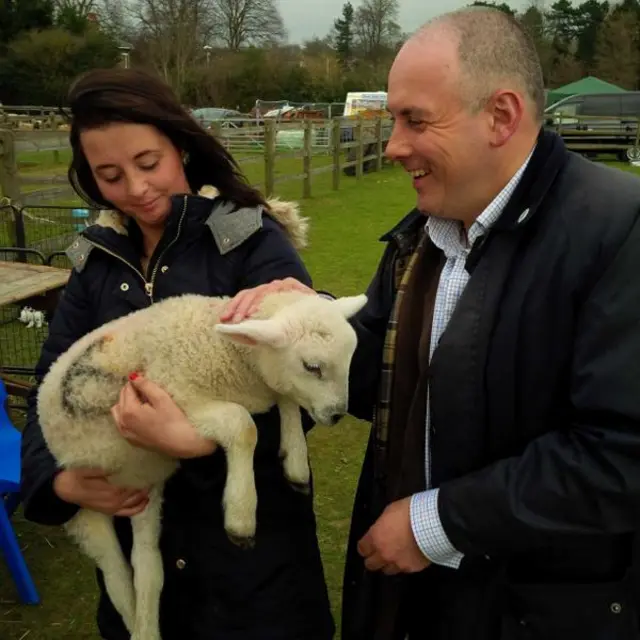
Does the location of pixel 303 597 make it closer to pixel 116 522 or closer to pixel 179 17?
pixel 116 522

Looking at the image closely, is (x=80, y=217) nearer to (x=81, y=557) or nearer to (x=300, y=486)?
(x=81, y=557)

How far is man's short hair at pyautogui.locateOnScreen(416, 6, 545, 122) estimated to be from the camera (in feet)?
5.28

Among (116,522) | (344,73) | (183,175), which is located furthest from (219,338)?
(344,73)

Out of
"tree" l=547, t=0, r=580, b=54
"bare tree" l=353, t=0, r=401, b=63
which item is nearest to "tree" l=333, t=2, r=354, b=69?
"bare tree" l=353, t=0, r=401, b=63

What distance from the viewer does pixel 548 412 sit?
1.55 meters

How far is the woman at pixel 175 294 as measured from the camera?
1.88 m

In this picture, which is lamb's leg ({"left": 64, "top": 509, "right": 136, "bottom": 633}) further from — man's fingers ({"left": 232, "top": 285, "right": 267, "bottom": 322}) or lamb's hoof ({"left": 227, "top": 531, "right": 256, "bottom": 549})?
man's fingers ({"left": 232, "top": 285, "right": 267, "bottom": 322})

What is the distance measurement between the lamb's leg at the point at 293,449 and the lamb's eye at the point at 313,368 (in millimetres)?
140

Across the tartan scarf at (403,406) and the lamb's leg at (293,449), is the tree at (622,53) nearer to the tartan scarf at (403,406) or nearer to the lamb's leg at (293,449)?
the tartan scarf at (403,406)

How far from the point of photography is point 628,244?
1439 millimetres

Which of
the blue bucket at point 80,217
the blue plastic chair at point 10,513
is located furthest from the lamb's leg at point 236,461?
the blue bucket at point 80,217

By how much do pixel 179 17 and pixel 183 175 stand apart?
43460 millimetres

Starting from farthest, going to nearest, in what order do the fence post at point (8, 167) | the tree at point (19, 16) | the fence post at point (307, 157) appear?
the tree at point (19, 16)
the fence post at point (307, 157)
the fence post at point (8, 167)

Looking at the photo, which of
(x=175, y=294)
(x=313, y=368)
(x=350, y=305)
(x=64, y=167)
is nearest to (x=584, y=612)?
(x=313, y=368)
